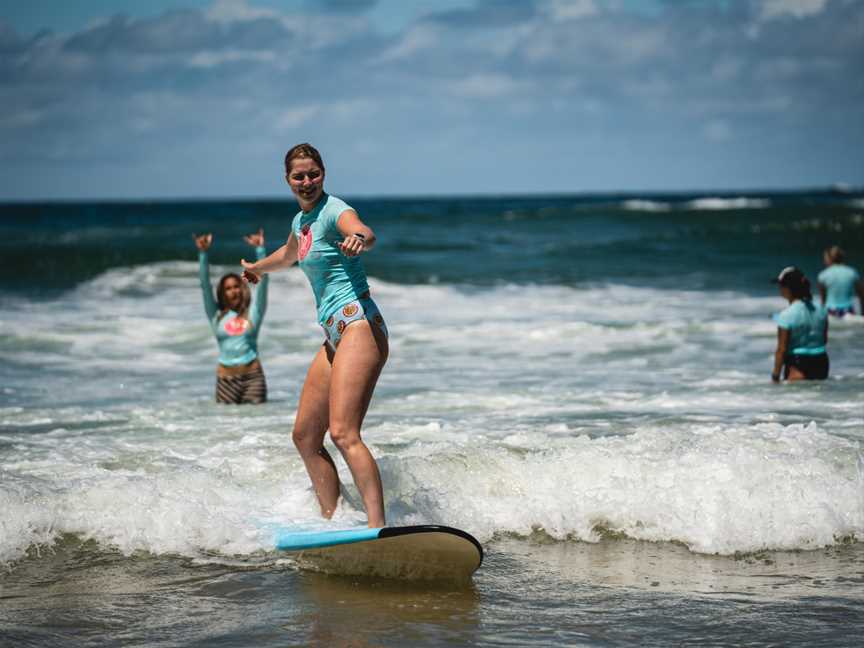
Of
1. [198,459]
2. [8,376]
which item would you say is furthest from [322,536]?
[8,376]

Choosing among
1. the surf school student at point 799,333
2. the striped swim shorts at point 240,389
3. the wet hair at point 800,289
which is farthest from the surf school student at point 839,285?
→ the striped swim shorts at point 240,389

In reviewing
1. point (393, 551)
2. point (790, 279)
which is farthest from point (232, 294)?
point (790, 279)

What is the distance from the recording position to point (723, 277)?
27859 mm

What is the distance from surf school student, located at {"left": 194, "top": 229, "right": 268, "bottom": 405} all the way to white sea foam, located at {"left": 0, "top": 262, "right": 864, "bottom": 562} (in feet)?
0.74

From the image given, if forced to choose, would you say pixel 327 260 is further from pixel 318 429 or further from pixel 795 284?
pixel 795 284

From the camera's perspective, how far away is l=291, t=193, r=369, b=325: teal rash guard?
215 inches

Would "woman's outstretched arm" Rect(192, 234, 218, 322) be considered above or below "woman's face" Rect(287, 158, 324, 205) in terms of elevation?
below

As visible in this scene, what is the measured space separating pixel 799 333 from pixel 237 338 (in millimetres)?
5775

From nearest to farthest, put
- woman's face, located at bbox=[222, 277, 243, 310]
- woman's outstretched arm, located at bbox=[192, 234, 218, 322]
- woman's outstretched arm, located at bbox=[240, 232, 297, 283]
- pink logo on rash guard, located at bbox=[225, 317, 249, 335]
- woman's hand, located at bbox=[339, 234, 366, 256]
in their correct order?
woman's hand, located at bbox=[339, 234, 366, 256], woman's outstretched arm, located at bbox=[240, 232, 297, 283], woman's outstretched arm, located at bbox=[192, 234, 218, 322], pink logo on rash guard, located at bbox=[225, 317, 249, 335], woman's face, located at bbox=[222, 277, 243, 310]

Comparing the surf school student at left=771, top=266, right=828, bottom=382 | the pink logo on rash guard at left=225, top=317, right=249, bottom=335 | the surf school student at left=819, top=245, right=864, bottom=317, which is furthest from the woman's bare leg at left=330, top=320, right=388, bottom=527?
the surf school student at left=819, top=245, right=864, bottom=317

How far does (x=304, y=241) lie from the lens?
18.2 feet

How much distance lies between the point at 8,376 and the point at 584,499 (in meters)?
8.35

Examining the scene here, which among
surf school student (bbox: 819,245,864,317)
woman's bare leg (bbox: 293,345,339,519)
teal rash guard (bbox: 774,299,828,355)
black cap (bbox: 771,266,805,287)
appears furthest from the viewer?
surf school student (bbox: 819,245,864,317)

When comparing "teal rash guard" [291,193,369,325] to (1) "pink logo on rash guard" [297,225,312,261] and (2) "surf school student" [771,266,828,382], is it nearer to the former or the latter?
(1) "pink logo on rash guard" [297,225,312,261]
